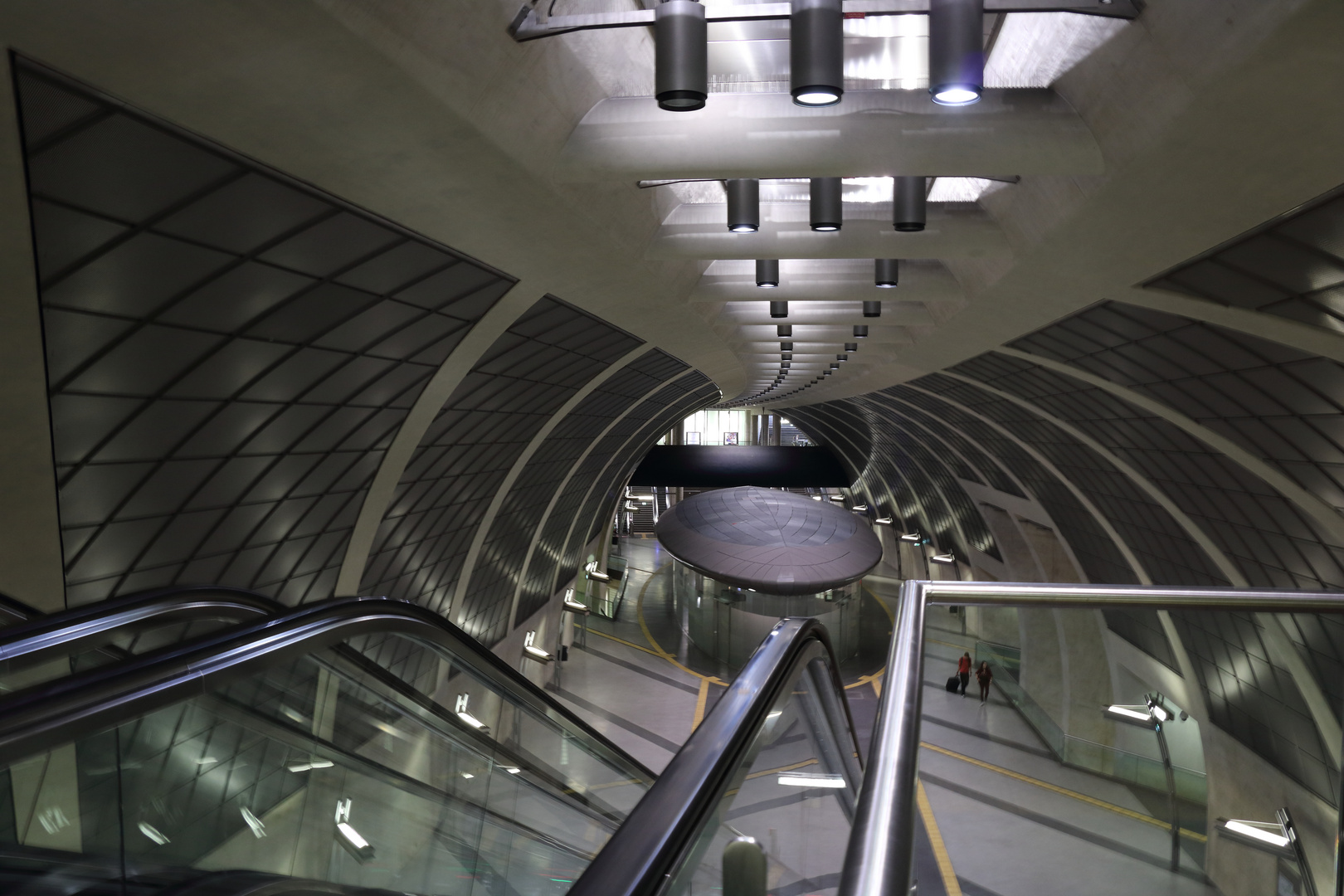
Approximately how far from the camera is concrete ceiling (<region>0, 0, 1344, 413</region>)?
5258mm

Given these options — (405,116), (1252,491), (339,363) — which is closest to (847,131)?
(405,116)

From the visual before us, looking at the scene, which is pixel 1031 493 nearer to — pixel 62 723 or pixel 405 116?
pixel 405 116

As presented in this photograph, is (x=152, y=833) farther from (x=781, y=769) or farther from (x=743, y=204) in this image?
(x=743, y=204)

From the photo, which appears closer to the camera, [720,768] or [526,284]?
[720,768]

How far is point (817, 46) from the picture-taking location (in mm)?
5395

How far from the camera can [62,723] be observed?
238cm

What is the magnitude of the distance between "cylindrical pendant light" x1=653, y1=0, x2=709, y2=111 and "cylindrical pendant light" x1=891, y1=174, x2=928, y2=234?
4030 mm

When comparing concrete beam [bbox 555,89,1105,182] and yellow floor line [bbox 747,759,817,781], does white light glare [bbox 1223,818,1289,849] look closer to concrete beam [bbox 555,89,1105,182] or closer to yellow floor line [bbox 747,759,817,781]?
yellow floor line [bbox 747,759,817,781]

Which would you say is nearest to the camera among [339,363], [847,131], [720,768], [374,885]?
[720,768]

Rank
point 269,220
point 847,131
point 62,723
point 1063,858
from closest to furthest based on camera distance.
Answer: point 62,723, point 1063,858, point 847,131, point 269,220

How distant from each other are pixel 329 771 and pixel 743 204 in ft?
22.9

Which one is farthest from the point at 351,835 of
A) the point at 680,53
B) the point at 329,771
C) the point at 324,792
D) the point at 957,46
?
the point at 957,46

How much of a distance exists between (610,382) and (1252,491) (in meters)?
14.0

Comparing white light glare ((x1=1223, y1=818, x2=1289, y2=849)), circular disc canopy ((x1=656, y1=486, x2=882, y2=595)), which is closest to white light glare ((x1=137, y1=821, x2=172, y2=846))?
white light glare ((x1=1223, y1=818, x2=1289, y2=849))
